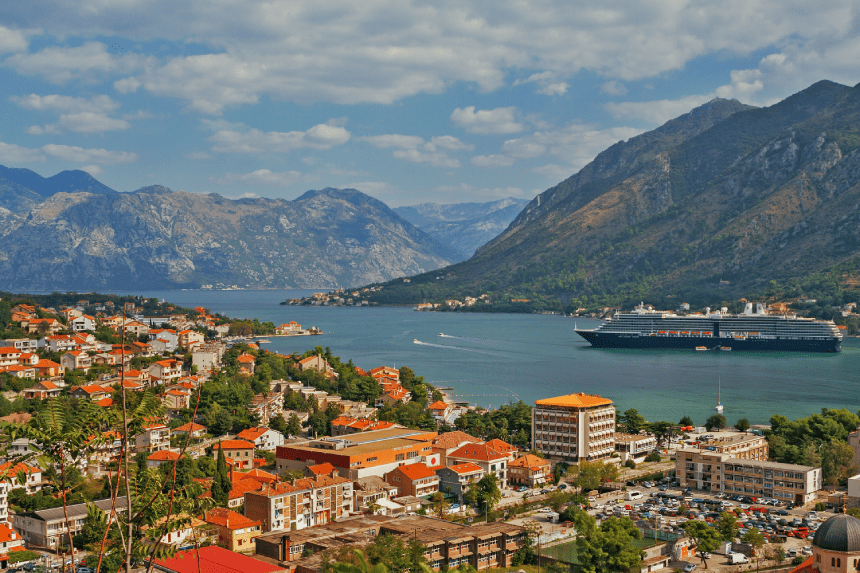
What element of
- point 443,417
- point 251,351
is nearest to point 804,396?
point 443,417

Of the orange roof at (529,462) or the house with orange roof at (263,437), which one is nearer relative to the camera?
the orange roof at (529,462)

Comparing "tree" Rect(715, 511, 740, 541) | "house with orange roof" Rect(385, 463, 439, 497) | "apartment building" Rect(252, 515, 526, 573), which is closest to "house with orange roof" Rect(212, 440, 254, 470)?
"house with orange roof" Rect(385, 463, 439, 497)

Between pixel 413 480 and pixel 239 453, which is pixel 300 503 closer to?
pixel 413 480

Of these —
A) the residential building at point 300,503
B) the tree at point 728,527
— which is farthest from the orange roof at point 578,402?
the residential building at point 300,503

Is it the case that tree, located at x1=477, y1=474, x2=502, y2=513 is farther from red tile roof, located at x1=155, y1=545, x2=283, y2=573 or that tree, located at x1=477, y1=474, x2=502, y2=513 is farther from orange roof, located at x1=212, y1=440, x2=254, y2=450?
orange roof, located at x1=212, y1=440, x2=254, y2=450

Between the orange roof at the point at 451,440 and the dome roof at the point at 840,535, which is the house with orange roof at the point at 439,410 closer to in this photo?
the orange roof at the point at 451,440

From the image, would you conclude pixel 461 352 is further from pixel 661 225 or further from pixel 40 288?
pixel 40 288

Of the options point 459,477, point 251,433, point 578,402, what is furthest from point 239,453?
point 578,402
